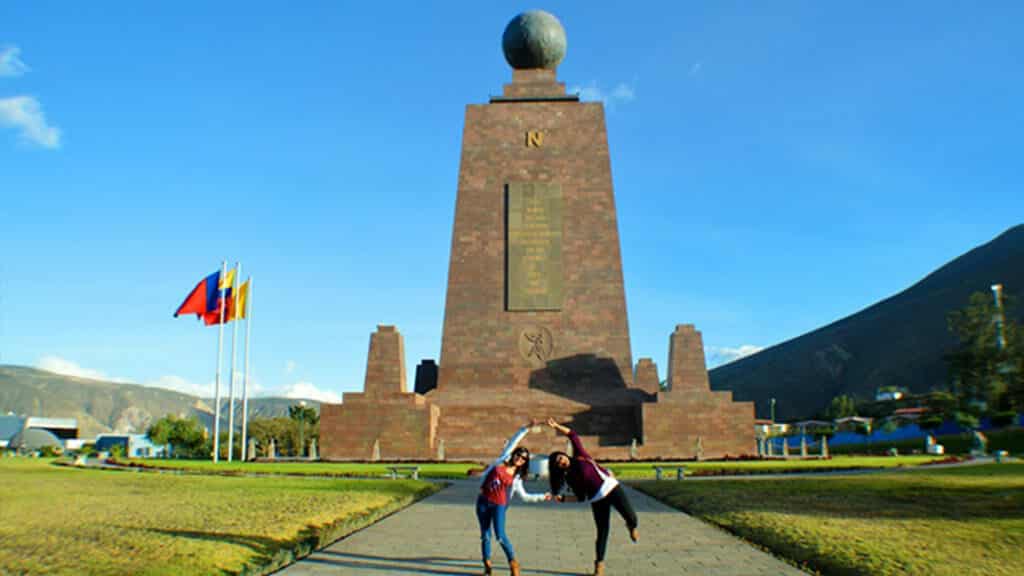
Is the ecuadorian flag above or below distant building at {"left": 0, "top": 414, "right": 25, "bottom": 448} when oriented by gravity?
above

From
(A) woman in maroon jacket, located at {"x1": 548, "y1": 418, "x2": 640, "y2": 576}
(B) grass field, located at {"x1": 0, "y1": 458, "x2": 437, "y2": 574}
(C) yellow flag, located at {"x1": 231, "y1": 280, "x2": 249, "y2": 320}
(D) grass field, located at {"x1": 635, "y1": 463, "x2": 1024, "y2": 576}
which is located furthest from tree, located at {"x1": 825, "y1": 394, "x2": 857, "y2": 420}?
(A) woman in maroon jacket, located at {"x1": 548, "y1": 418, "x2": 640, "y2": 576}

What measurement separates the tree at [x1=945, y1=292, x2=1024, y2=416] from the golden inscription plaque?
79.0ft

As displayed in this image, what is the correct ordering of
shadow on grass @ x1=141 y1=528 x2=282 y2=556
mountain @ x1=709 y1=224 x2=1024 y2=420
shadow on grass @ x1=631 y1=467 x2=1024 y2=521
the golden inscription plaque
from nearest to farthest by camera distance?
1. shadow on grass @ x1=141 y1=528 x2=282 y2=556
2. shadow on grass @ x1=631 y1=467 x2=1024 y2=521
3. the golden inscription plaque
4. mountain @ x1=709 y1=224 x2=1024 y2=420

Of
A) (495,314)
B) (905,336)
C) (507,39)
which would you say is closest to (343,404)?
(495,314)

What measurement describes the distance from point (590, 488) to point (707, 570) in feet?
4.67

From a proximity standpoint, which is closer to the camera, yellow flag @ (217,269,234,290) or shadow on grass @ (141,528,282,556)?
shadow on grass @ (141,528,282,556)

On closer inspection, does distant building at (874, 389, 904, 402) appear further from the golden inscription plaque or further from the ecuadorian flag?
the ecuadorian flag

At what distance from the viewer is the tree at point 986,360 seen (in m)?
12.5

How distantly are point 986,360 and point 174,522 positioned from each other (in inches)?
476

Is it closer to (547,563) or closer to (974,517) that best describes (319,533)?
(547,563)

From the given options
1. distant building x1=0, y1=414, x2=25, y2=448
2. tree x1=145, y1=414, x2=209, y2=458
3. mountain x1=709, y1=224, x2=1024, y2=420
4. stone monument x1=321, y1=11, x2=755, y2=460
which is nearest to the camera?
stone monument x1=321, y1=11, x2=755, y2=460

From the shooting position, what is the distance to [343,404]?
3322cm

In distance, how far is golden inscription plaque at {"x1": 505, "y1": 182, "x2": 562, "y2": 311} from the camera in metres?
36.8

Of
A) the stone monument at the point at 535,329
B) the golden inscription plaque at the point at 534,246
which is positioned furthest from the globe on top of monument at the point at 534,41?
the golden inscription plaque at the point at 534,246
